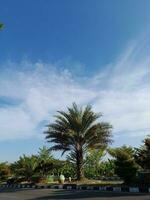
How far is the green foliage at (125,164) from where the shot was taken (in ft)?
90.0

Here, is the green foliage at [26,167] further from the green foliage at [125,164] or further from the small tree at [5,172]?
the green foliage at [125,164]

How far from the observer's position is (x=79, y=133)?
116 feet

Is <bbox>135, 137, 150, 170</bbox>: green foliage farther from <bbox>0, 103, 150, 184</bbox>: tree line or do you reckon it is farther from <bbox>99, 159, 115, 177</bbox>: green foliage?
<bbox>99, 159, 115, 177</bbox>: green foliage

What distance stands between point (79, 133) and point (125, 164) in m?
8.39

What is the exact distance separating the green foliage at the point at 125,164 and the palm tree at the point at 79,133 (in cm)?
783

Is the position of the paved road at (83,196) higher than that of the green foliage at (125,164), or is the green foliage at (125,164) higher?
the green foliage at (125,164)

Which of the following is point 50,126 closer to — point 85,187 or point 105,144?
point 105,144

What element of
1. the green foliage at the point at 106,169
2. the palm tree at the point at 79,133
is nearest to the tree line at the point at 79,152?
the palm tree at the point at 79,133

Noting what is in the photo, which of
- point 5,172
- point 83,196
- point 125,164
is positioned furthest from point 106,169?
point 83,196

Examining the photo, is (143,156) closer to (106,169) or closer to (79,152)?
(79,152)

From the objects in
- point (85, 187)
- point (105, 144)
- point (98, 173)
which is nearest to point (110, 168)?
point (98, 173)

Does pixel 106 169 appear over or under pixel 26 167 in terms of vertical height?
over

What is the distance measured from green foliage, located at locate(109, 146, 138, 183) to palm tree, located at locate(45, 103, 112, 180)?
783cm

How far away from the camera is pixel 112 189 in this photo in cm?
2492
